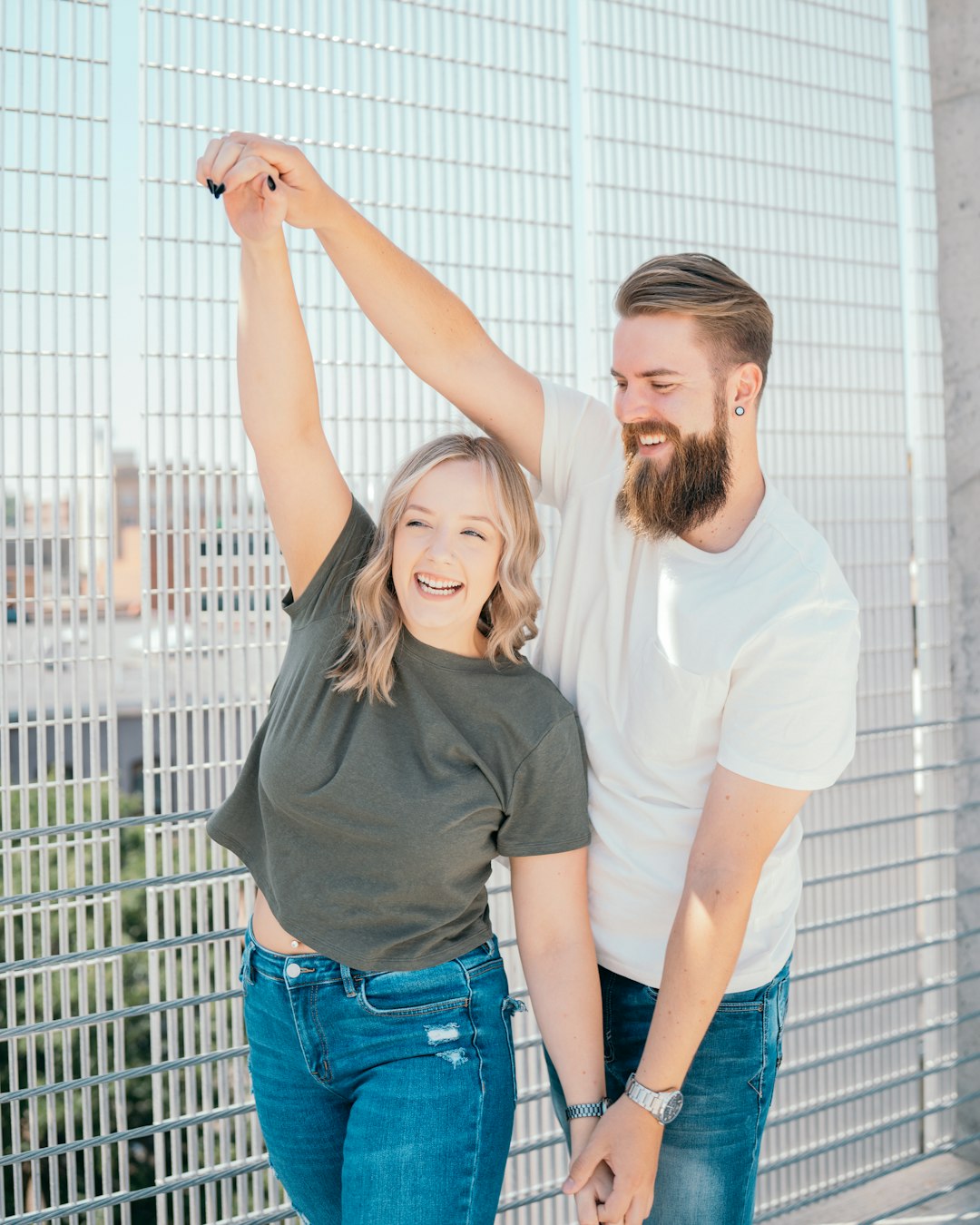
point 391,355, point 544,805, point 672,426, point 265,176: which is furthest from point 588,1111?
point 391,355

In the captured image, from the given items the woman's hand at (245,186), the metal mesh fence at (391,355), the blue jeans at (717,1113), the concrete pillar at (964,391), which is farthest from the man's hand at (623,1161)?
the metal mesh fence at (391,355)

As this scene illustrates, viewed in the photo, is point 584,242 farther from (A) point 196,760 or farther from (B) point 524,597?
(B) point 524,597

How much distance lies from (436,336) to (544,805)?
0.56 metres

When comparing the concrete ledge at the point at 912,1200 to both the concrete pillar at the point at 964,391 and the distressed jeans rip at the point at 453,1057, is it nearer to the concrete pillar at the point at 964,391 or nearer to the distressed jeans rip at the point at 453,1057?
the concrete pillar at the point at 964,391

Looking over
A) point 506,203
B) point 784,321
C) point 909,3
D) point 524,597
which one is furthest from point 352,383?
point 524,597

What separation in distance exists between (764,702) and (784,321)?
4.72 metres

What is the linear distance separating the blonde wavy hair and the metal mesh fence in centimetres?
286

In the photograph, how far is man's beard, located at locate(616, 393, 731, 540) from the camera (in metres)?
1.30

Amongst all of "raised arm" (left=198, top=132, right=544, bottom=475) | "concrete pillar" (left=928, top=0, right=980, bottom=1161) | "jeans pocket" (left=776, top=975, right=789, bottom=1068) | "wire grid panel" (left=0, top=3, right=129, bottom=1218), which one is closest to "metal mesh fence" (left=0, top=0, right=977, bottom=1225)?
"wire grid panel" (left=0, top=3, right=129, bottom=1218)

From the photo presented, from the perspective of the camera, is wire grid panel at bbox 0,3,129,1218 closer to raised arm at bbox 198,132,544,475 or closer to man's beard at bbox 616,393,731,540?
raised arm at bbox 198,132,544,475

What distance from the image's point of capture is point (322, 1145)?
1.25 metres

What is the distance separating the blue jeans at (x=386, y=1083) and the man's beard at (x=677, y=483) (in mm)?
502

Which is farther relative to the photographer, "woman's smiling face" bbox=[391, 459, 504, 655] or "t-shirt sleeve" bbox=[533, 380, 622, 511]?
"t-shirt sleeve" bbox=[533, 380, 622, 511]

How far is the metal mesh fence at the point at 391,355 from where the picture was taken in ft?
14.4
